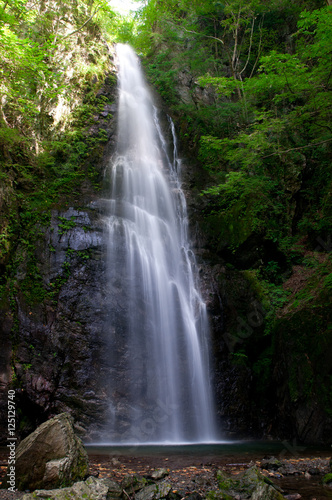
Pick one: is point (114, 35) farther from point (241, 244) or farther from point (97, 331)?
point (97, 331)

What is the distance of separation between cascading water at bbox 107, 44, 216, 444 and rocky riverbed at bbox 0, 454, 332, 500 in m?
1.88

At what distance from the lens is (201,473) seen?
427cm

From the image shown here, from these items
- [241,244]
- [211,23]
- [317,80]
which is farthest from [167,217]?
[211,23]

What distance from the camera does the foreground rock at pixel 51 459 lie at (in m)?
3.43

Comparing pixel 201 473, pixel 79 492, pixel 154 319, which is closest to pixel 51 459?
pixel 79 492

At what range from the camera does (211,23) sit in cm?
1583

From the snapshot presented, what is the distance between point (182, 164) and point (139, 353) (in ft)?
27.2

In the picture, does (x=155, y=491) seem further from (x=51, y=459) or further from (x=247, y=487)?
(x=51, y=459)

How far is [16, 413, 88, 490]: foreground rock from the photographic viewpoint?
135 inches

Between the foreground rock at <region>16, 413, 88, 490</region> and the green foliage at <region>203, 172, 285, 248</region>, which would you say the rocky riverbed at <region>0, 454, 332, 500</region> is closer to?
the foreground rock at <region>16, 413, 88, 490</region>

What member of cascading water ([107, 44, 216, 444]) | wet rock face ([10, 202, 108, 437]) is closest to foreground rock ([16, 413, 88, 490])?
wet rock face ([10, 202, 108, 437])

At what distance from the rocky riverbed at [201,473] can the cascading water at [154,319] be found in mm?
1876

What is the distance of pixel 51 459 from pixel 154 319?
4792 mm

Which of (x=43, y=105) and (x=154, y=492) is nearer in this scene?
(x=154, y=492)
